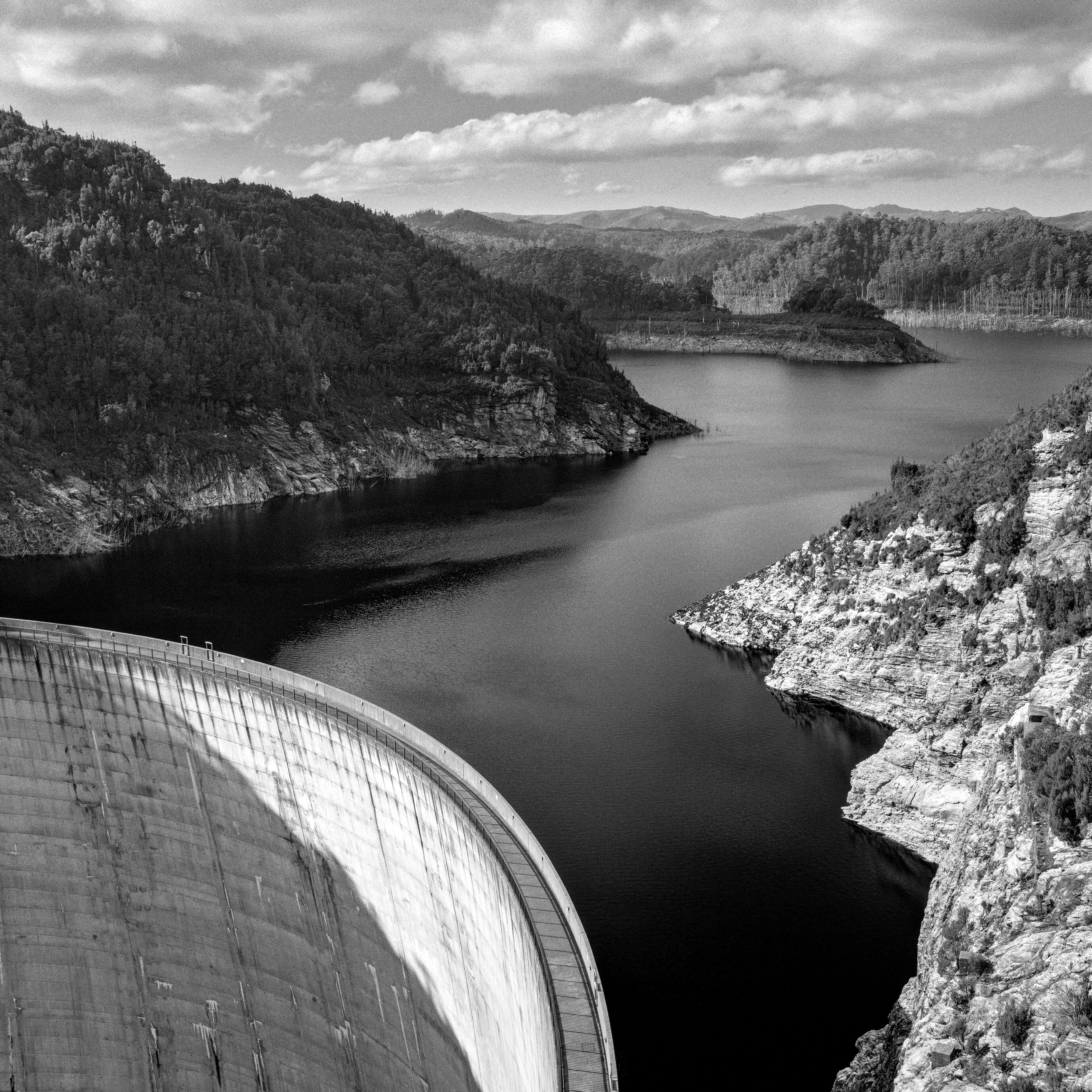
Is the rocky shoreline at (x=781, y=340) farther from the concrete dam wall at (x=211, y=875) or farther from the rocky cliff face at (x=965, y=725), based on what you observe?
the concrete dam wall at (x=211, y=875)

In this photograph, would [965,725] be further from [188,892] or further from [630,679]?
[188,892]

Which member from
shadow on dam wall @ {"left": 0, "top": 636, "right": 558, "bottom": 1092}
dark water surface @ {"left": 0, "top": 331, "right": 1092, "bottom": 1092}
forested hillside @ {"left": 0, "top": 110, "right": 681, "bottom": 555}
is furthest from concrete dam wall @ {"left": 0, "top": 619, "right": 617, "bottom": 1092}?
forested hillside @ {"left": 0, "top": 110, "right": 681, "bottom": 555}

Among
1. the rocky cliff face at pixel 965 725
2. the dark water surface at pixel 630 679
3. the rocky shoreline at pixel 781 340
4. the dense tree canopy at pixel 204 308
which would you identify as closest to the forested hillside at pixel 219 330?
the dense tree canopy at pixel 204 308

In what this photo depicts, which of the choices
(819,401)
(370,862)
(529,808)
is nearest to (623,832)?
(529,808)

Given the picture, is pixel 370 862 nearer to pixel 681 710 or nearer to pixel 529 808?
pixel 529 808

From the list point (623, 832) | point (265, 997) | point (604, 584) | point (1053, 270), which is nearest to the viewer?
point (265, 997)

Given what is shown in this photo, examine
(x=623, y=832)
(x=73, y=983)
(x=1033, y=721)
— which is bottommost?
(x=73, y=983)

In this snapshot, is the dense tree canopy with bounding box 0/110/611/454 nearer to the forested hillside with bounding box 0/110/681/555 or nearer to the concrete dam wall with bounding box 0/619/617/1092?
the forested hillside with bounding box 0/110/681/555
